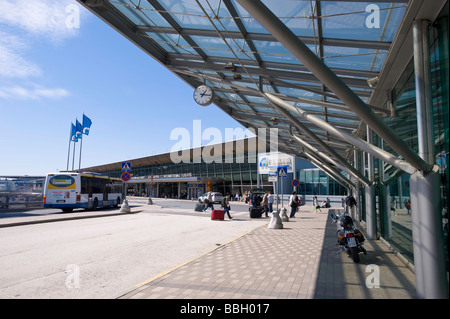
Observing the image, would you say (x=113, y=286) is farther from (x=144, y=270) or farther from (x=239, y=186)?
(x=239, y=186)

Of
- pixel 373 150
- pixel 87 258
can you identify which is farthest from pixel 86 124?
pixel 373 150

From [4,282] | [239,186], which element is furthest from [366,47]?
[239,186]

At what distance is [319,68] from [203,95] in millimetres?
8002

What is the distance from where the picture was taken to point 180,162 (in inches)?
2406

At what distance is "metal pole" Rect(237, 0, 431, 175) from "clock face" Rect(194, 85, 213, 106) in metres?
7.50

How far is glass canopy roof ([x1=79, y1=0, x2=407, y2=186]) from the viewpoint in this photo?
509 centimetres

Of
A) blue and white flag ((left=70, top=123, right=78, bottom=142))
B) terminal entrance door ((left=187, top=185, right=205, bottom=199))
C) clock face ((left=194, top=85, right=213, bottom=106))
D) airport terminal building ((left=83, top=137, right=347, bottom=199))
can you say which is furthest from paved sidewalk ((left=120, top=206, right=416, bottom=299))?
terminal entrance door ((left=187, top=185, right=205, bottom=199))

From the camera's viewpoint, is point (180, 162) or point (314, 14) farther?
point (180, 162)

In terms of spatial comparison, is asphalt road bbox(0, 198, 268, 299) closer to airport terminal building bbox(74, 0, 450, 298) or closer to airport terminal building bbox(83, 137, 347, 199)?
airport terminal building bbox(74, 0, 450, 298)

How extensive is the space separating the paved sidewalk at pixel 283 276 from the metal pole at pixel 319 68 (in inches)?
94.3

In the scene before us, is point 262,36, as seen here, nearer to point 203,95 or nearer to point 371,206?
point 203,95

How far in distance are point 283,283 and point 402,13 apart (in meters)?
4.71

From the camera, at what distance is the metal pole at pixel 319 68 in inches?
116

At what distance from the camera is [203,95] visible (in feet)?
36.0
